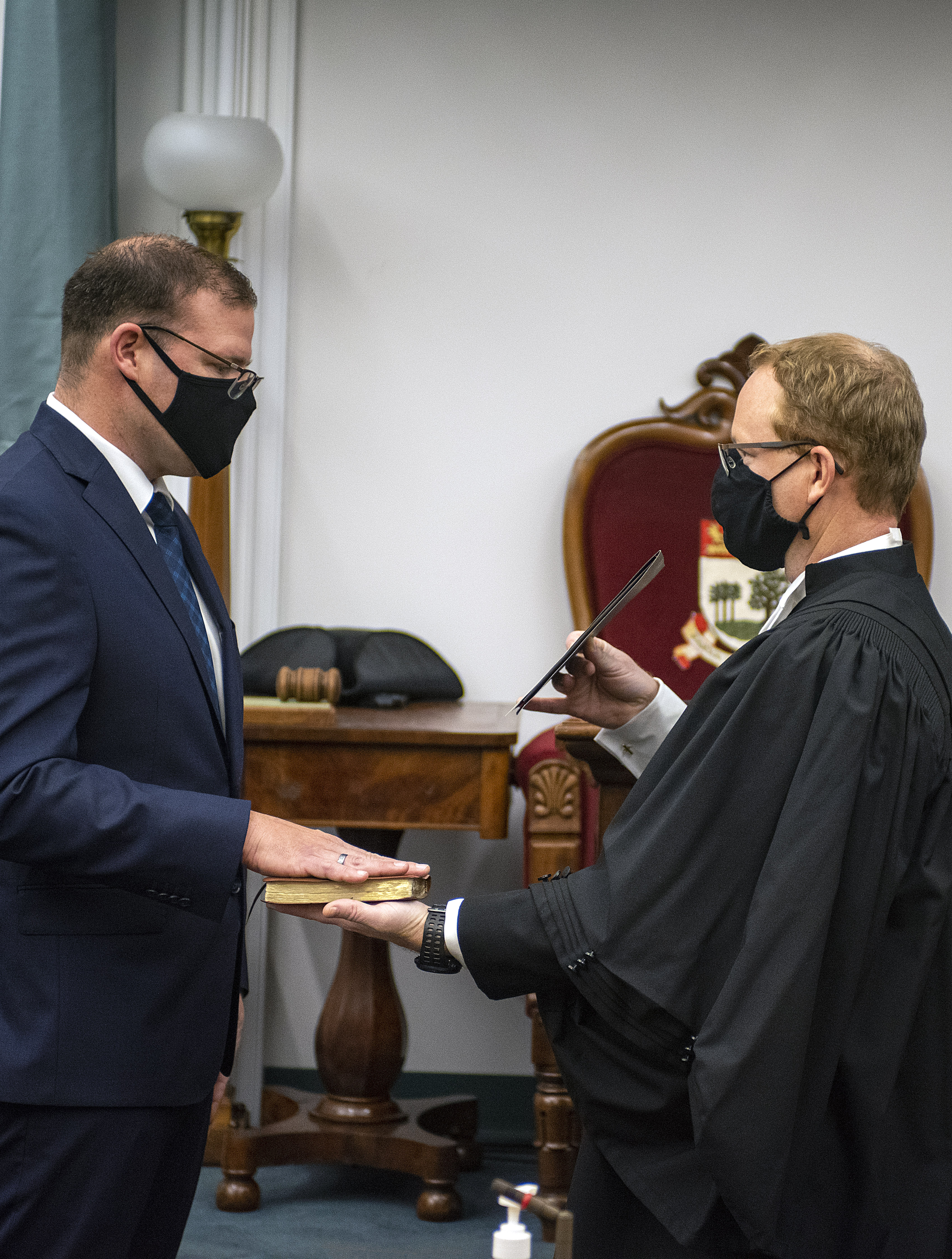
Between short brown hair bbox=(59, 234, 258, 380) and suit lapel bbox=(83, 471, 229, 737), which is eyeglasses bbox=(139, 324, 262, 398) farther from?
suit lapel bbox=(83, 471, 229, 737)

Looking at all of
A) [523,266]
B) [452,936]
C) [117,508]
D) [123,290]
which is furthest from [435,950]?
[523,266]

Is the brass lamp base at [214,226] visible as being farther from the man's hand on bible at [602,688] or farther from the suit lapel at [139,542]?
the suit lapel at [139,542]

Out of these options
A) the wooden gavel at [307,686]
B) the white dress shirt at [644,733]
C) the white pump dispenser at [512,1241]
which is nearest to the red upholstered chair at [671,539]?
the wooden gavel at [307,686]

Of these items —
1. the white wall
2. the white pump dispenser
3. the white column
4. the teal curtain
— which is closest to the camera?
the white pump dispenser

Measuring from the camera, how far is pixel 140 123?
149 inches

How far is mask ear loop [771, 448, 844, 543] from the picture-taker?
1.72 m

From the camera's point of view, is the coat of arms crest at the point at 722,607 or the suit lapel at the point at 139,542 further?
the coat of arms crest at the point at 722,607

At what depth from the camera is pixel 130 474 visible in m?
1.73

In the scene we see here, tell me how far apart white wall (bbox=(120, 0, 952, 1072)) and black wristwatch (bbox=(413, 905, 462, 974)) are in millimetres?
2116

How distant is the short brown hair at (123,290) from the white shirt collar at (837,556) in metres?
0.89

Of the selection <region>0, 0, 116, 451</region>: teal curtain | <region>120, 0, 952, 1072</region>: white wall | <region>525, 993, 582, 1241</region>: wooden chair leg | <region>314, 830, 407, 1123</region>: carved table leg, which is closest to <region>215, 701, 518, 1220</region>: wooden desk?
<region>314, 830, 407, 1123</region>: carved table leg

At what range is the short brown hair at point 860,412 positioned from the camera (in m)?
1.69

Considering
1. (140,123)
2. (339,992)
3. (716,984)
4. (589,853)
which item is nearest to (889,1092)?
(716,984)

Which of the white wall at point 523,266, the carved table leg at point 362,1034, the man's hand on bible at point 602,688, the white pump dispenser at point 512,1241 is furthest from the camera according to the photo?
the white wall at point 523,266
